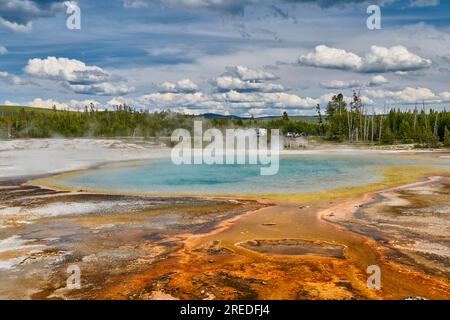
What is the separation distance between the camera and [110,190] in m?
26.1

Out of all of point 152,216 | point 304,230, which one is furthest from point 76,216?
point 304,230

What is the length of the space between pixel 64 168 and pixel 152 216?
23.9 m
